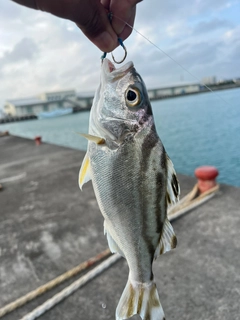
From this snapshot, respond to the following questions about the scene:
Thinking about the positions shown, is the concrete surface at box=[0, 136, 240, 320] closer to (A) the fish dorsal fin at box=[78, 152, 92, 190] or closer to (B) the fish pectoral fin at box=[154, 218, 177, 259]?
(B) the fish pectoral fin at box=[154, 218, 177, 259]

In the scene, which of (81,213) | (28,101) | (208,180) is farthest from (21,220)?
(28,101)

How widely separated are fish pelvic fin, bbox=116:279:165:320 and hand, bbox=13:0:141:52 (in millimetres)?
1478

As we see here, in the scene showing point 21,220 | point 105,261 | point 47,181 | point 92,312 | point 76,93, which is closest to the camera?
point 92,312

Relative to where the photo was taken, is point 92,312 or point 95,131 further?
point 92,312

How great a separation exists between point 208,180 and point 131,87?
3998mm

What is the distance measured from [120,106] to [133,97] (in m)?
0.09

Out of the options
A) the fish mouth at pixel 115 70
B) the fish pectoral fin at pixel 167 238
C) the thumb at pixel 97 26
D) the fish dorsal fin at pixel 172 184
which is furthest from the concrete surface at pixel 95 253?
the thumb at pixel 97 26

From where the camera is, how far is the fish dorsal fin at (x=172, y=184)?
162 centimetres

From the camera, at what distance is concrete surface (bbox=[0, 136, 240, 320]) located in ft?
9.80

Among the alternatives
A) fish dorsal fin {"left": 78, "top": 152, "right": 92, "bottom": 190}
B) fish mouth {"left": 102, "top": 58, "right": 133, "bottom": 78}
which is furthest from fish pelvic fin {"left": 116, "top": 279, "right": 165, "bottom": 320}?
fish mouth {"left": 102, "top": 58, "right": 133, "bottom": 78}

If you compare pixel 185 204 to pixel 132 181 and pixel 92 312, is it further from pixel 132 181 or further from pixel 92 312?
pixel 132 181

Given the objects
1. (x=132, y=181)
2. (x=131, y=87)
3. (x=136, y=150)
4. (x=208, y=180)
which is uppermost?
(x=131, y=87)

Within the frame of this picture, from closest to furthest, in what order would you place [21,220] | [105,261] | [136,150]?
[136,150]
[105,261]
[21,220]

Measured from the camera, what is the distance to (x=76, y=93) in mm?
81875
